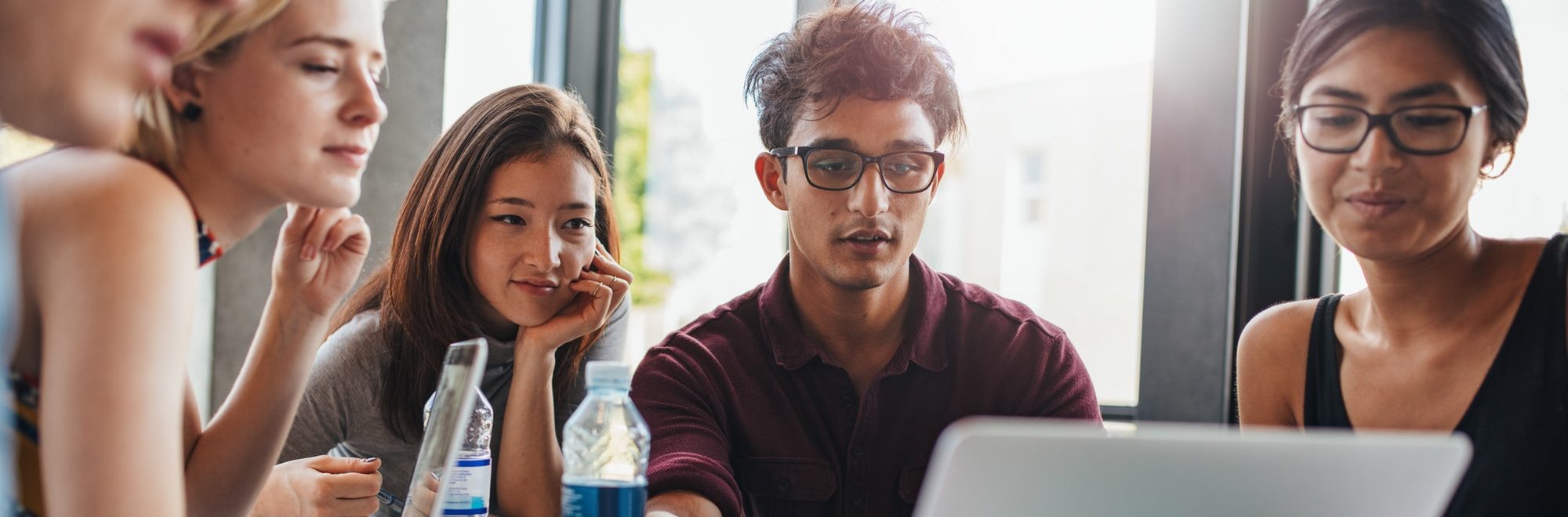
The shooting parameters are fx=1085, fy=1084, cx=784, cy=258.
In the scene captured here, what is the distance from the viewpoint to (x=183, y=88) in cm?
99

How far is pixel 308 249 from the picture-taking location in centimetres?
122

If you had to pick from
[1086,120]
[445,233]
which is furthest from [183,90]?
[1086,120]

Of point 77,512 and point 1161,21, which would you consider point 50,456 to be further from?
point 1161,21

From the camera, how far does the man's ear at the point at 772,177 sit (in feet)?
5.86

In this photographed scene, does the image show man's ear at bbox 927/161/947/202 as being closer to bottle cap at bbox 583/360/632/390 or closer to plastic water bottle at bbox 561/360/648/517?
plastic water bottle at bbox 561/360/648/517

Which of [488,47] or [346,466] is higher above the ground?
[488,47]

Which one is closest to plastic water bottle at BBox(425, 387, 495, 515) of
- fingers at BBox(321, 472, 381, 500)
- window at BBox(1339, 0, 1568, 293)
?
fingers at BBox(321, 472, 381, 500)

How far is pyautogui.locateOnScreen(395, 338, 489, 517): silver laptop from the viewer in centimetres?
90

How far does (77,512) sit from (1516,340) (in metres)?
1.47

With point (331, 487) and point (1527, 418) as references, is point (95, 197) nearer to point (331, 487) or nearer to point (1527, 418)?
point (331, 487)

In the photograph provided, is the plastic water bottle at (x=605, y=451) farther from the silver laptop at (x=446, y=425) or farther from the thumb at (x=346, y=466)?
the thumb at (x=346, y=466)

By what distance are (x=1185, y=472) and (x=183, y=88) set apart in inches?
36.2

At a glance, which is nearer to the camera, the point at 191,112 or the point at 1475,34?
the point at 191,112

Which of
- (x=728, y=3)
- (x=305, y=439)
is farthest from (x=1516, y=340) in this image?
(x=728, y=3)
